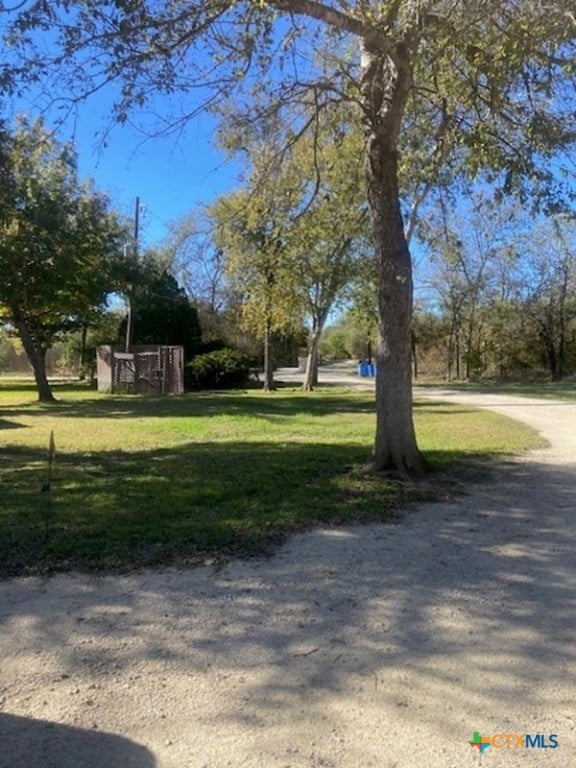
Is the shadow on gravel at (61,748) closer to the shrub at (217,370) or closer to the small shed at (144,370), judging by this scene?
the small shed at (144,370)

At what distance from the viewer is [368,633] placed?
3.79 meters

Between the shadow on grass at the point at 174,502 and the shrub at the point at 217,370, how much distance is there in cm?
2044

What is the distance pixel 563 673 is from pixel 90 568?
3.29m

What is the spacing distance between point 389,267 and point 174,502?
383cm

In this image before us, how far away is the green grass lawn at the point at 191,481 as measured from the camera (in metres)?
5.48

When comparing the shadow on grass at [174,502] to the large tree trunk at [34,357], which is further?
the large tree trunk at [34,357]

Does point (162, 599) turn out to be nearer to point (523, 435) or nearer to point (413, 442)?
point (413, 442)

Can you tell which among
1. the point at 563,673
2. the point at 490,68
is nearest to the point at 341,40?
the point at 490,68

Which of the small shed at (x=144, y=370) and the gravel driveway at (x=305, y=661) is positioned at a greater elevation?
the small shed at (x=144, y=370)

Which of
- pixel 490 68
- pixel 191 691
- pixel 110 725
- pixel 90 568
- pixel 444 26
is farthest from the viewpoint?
pixel 490 68

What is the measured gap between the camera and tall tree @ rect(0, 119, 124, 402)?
58.7 ft

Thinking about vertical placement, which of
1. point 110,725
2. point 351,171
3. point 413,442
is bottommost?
point 110,725
